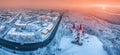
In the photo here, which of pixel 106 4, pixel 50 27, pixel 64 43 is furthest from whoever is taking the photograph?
pixel 106 4

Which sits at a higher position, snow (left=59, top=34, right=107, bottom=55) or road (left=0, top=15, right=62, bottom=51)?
road (left=0, top=15, right=62, bottom=51)

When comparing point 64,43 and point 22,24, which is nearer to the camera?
point 64,43

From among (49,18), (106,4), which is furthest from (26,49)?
(106,4)

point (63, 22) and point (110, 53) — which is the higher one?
point (63, 22)

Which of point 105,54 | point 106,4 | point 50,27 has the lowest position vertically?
point 105,54

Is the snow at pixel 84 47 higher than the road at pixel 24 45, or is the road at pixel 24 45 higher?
the road at pixel 24 45

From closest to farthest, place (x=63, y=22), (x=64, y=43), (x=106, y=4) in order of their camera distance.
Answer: (x=64, y=43) < (x=63, y=22) < (x=106, y=4)

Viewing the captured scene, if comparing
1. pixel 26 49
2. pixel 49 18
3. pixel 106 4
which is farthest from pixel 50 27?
pixel 106 4

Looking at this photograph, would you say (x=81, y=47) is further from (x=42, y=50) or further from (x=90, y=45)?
(x=42, y=50)
